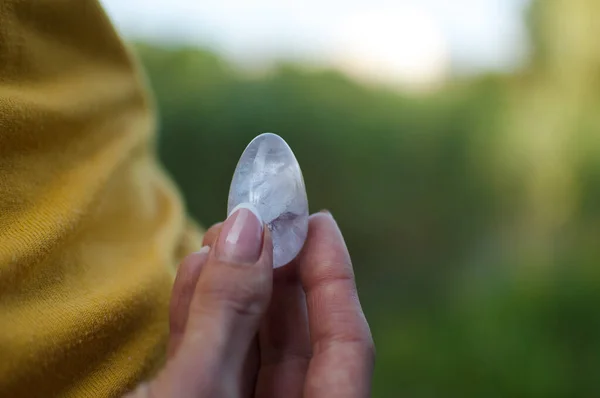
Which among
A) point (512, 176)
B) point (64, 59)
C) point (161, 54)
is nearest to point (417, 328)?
point (512, 176)

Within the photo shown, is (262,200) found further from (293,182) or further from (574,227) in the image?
(574,227)

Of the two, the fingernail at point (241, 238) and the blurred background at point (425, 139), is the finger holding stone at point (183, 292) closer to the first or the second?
the fingernail at point (241, 238)

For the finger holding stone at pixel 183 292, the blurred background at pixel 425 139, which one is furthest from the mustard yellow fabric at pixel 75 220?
the blurred background at pixel 425 139

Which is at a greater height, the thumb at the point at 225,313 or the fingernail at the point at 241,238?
the fingernail at the point at 241,238

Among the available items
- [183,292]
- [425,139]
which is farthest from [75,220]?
[425,139]

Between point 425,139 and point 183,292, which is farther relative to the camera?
point 425,139

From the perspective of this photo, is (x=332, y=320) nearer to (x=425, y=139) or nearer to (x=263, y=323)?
(x=263, y=323)

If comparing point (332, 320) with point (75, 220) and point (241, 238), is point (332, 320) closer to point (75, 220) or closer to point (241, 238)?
point (241, 238)
